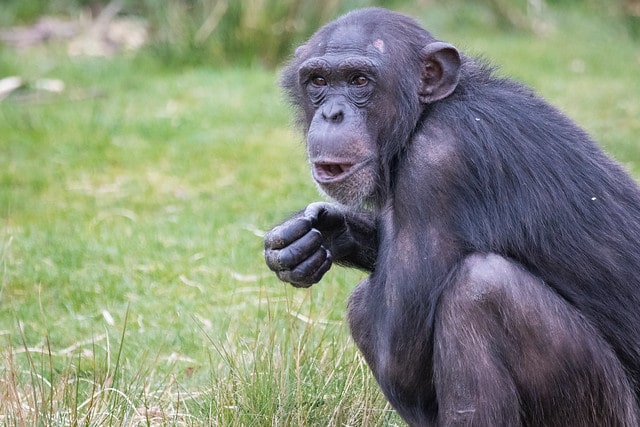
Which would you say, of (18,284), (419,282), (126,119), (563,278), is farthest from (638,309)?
(126,119)

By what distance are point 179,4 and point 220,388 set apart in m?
9.11

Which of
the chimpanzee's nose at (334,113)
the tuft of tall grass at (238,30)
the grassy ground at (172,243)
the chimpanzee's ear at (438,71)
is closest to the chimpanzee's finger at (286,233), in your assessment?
the grassy ground at (172,243)

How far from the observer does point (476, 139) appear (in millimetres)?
3969

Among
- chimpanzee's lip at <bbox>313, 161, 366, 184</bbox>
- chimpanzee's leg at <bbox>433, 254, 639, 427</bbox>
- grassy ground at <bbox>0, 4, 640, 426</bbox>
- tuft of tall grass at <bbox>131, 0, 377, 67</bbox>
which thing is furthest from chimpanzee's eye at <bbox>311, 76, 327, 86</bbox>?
tuft of tall grass at <bbox>131, 0, 377, 67</bbox>

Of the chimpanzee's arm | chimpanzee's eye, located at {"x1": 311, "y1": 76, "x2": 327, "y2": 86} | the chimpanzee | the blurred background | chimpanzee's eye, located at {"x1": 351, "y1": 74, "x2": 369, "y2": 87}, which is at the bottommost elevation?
the blurred background

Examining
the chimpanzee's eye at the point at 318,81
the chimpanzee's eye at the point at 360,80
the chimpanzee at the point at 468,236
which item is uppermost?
the chimpanzee's eye at the point at 360,80

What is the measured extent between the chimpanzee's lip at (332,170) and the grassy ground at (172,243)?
66cm

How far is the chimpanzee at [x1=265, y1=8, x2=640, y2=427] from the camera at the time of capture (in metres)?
3.68

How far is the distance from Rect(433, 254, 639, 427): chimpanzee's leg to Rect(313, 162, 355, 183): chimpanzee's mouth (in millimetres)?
699

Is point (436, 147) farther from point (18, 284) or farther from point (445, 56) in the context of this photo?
point (18, 284)

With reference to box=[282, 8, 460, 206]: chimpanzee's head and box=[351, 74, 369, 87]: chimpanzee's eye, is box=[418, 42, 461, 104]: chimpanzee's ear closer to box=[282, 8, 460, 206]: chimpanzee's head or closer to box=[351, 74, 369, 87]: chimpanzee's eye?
box=[282, 8, 460, 206]: chimpanzee's head

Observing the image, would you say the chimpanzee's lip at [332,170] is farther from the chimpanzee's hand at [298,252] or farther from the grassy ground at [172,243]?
the grassy ground at [172,243]

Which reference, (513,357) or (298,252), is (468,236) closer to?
(513,357)

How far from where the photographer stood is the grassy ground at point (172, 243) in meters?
4.49
